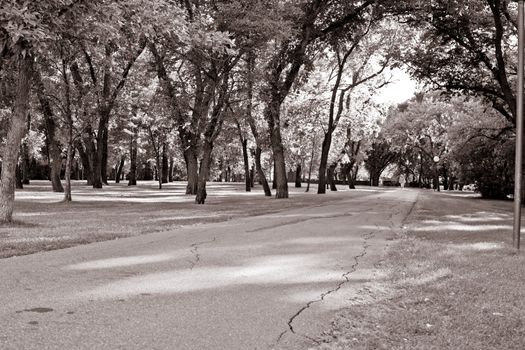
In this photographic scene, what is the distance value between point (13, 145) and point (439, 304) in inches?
430

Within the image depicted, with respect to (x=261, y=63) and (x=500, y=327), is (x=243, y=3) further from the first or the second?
(x=500, y=327)

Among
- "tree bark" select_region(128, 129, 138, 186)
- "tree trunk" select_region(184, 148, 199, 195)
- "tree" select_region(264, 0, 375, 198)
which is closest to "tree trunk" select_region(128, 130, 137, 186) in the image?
"tree bark" select_region(128, 129, 138, 186)

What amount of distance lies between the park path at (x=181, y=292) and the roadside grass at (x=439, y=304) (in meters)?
0.32

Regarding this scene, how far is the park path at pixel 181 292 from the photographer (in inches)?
169

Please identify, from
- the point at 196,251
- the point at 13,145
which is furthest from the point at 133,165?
the point at 196,251

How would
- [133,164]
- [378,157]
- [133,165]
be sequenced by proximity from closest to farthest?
[133,165] < [133,164] < [378,157]

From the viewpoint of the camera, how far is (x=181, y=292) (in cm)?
579

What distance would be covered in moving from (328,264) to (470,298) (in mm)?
2490

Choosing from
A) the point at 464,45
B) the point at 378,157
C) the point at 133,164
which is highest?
the point at 464,45

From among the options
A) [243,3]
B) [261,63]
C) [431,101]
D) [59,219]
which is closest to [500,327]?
[59,219]

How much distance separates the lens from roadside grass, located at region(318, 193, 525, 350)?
4492 millimetres

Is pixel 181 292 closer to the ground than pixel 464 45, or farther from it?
closer to the ground

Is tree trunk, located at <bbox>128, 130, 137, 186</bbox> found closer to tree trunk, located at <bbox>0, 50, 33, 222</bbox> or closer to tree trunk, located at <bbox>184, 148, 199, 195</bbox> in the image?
tree trunk, located at <bbox>184, 148, 199, 195</bbox>

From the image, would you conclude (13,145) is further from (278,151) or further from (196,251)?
(278,151)
